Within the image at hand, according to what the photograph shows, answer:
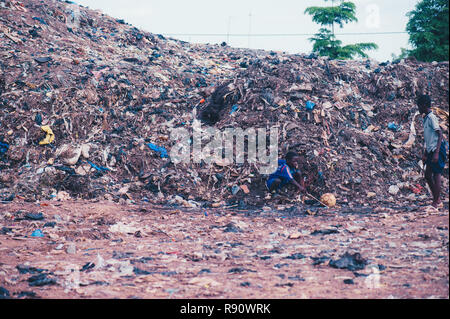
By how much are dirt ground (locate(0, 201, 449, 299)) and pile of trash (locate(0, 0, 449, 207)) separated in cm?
68

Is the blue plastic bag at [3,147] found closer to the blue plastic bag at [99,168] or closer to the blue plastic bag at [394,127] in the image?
the blue plastic bag at [99,168]

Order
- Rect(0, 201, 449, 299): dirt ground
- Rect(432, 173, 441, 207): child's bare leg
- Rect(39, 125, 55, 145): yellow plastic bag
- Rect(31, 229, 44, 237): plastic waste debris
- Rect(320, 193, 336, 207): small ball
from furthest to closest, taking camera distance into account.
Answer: Rect(39, 125, 55, 145): yellow plastic bag < Rect(320, 193, 336, 207): small ball < Rect(432, 173, 441, 207): child's bare leg < Rect(31, 229, 44, 237): plastic waste debris < Rect(0, 201, 449, 299): dirt ground

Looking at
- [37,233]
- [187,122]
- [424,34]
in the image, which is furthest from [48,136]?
[424,34]

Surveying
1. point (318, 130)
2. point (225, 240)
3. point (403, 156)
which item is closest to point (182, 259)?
point (225, 240)

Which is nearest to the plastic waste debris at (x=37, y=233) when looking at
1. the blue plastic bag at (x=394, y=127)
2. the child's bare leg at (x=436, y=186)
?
the child's bare leg at (x=436, y=186)

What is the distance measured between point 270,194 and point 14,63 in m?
5.92

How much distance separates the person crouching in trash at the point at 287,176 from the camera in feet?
17.1

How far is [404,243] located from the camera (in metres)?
3.03

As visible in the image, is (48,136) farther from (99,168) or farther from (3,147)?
(99,168)

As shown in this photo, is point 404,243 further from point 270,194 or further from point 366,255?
point 270,194

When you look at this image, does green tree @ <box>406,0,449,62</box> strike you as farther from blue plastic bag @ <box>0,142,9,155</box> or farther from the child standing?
blue plastic bag @ <box>0,142,9,155</box>

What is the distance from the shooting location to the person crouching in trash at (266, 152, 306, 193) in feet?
17.1

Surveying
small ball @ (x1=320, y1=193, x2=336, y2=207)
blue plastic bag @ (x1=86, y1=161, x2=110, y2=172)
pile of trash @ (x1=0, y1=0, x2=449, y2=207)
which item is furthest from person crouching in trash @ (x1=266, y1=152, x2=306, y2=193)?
blue plastic bag @ (x1=86, y1=161, x2=110, y2=172)

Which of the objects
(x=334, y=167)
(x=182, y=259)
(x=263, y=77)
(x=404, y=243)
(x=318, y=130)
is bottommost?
(x=182, y=259)
